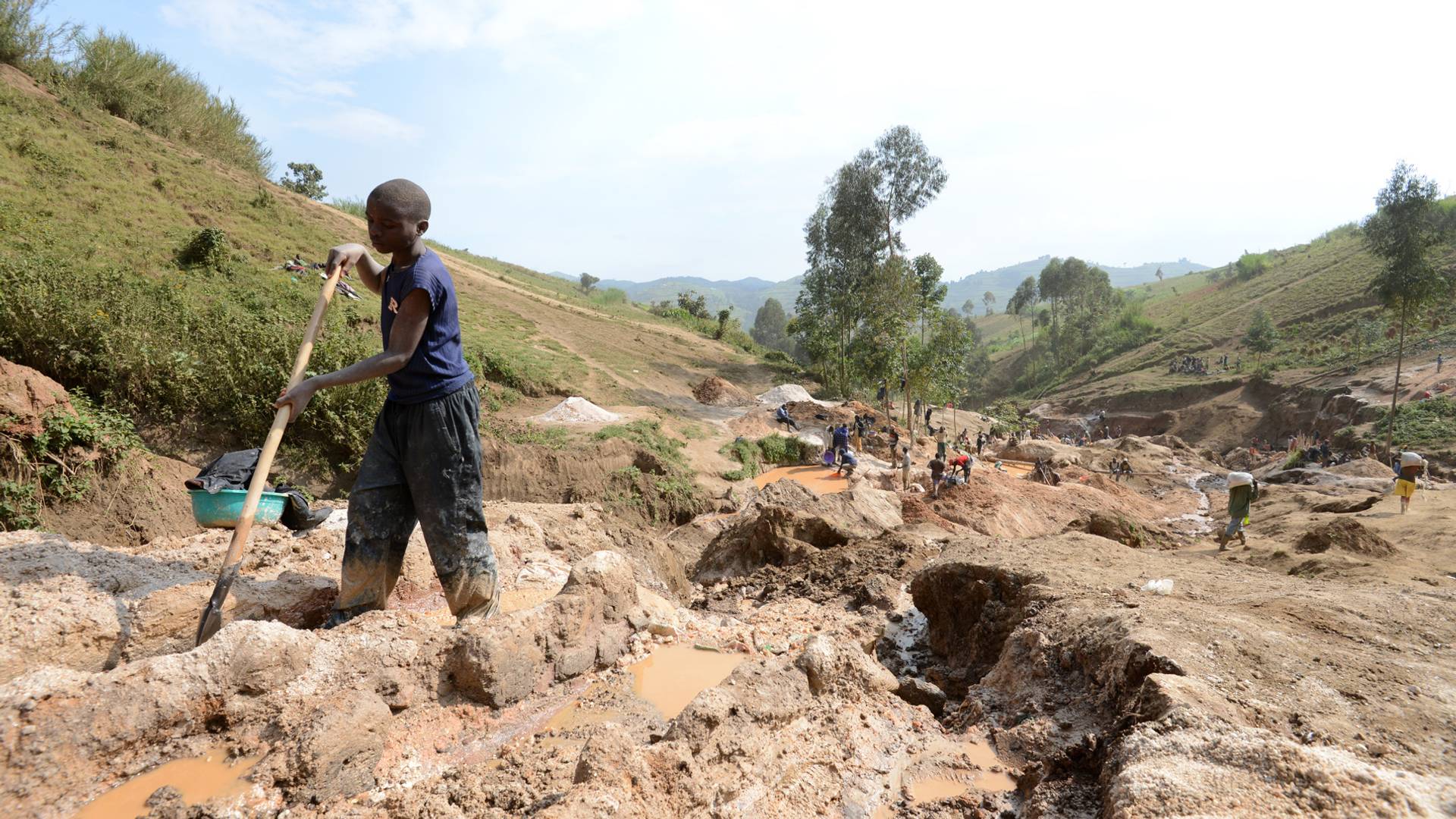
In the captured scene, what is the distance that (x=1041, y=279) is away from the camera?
62781mm

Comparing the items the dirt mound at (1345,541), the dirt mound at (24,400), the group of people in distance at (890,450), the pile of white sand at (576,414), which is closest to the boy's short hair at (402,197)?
the dirt mound at (24,400)

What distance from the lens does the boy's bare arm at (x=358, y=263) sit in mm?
3008

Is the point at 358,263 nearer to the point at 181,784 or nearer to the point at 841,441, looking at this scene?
the point at 181,784

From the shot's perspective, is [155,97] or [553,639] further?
[155,97]

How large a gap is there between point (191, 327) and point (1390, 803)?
35.3ft

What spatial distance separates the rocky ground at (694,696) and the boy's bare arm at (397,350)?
2.92 feet

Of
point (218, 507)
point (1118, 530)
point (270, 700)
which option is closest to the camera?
point (270, 700)

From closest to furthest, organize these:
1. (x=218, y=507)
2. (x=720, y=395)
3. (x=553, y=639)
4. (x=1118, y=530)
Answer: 1. (x=553, y=639)
2. (x=218, y=507)
3. (x=1118, y=530)
4. (x=720, y=395)

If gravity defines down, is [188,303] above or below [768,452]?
above

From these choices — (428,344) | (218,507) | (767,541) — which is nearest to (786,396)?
(767,541)

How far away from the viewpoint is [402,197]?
2820 millimetres

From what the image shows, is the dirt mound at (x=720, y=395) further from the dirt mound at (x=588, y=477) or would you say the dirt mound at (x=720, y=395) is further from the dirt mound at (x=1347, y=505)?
the dirt mound at (x=1347, y=505)

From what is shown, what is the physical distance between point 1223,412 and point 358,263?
131ft

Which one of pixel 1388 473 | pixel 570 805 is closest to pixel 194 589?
pixel 570 805
